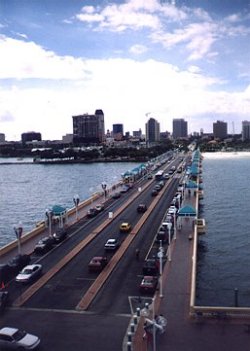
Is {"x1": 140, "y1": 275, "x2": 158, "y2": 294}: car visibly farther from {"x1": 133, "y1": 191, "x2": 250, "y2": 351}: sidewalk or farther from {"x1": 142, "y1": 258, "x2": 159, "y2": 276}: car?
{"x1": 142, "y1": 258, "x2": 159, "y2": 276}: car

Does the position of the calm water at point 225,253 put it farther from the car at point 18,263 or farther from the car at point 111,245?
the car at point 18,263

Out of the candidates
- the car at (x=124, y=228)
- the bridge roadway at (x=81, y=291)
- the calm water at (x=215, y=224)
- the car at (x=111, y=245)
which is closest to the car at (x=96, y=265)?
the bridge roadway at (x=81, y=291)

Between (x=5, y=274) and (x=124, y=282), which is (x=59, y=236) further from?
(x=124, y=282)

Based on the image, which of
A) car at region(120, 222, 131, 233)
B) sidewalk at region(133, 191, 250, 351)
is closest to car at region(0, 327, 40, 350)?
sidewalk at region(133, 191, 250, 351)

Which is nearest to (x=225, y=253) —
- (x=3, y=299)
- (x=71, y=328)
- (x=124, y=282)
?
(x=124, y=282)

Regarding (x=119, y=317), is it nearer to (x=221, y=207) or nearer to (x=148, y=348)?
(x=148, y=348)

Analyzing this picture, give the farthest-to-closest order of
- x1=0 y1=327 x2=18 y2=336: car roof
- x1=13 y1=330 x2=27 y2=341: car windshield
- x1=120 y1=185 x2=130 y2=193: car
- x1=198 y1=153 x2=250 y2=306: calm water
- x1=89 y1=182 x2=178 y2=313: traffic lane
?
x1=120 y1=185 x2=130 y2=193: car
x1=198 y1=153 x2=250 y2=306: calm water
x1=89 y1=182 x2=178 y2=313: traffic lane
x1=0 y1=327 x2=18 y2=336: car roof
x1=13 y1=330 x2=27 y2=341: car windshield
